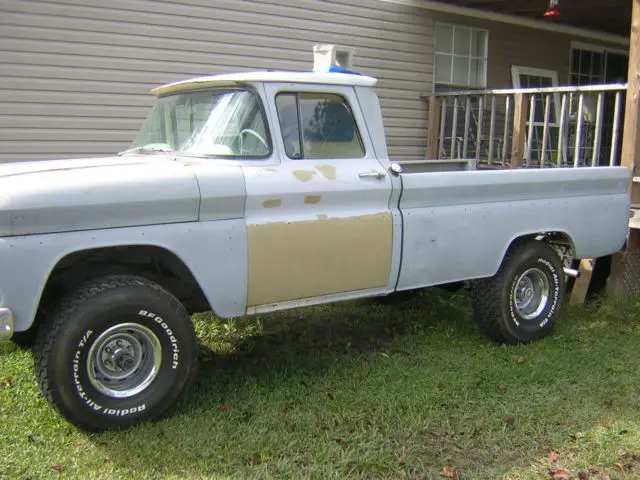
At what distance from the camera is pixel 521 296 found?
17.7ft

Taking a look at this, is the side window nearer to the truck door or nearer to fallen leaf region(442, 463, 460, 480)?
the truck door

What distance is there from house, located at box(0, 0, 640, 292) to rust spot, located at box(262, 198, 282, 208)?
14.2 ft

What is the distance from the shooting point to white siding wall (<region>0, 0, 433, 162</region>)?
697 cm

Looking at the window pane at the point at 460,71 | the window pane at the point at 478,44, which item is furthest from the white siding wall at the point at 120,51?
the window pane at the point at 478,44

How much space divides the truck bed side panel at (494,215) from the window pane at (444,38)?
5288 millimetres

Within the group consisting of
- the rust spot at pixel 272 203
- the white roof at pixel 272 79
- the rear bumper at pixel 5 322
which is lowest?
the rear bumper at pixel 5 322

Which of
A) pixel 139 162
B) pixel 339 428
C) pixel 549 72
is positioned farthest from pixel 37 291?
pixel 549 72

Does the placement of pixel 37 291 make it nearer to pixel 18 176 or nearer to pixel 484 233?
pixel 18 176

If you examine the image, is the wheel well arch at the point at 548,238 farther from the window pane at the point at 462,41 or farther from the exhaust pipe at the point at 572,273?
the window pane at the point at 462,41

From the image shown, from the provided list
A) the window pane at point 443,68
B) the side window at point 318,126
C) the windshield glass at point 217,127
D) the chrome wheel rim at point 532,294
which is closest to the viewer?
the windshield glass at point 217,127

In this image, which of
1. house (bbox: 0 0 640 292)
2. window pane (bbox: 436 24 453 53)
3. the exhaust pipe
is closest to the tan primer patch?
the exhaust pipe

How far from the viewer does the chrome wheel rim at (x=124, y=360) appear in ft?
11.6

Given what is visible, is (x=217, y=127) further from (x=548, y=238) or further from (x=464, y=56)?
(x=464, y=56)

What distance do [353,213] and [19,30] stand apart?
4783 mm
